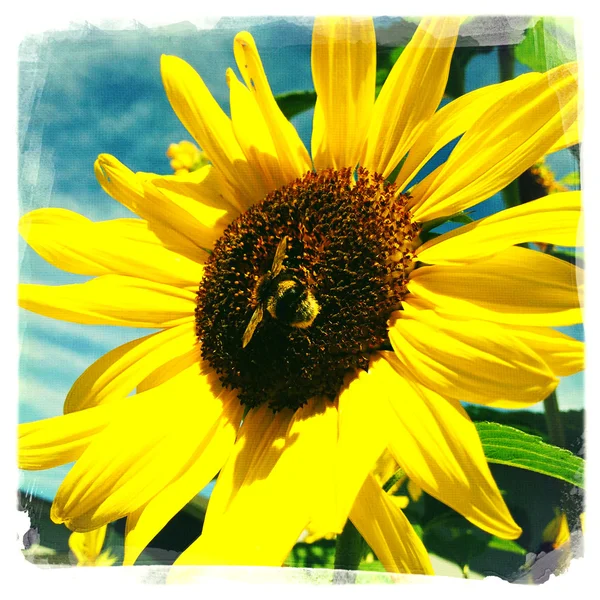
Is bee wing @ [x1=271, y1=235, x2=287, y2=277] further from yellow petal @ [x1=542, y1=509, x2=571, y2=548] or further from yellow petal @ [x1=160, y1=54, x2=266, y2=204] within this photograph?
yellow petal @ [x1=542, y1=509, x2=571, y2=548]

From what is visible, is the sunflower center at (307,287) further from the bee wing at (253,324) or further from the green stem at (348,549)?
the green stem at (348,549)

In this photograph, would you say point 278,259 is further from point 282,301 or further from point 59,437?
point 59,437

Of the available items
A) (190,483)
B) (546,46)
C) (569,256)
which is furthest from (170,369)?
(546,46)

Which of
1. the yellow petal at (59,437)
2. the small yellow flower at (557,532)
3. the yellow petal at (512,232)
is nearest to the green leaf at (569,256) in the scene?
the yellow petal at (512,232)

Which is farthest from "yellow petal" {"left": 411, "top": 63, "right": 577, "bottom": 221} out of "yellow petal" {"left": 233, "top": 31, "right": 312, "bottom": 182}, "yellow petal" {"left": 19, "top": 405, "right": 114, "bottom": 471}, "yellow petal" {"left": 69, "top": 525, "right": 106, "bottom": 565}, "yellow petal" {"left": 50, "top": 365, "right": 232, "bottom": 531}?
"yellow petal" {"left": 69, "top": 525, "right": 106, "bottom": 565}

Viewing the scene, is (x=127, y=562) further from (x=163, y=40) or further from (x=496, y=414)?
(x=163, y=40)
